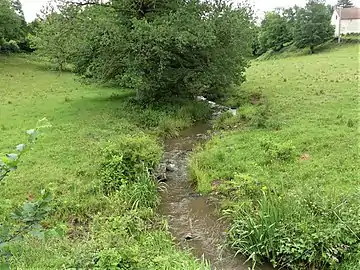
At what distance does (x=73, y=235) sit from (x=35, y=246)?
2.98 ft

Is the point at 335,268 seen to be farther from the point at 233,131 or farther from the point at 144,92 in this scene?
the point at 144,92

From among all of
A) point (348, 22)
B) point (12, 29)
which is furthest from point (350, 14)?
point (12, 29)

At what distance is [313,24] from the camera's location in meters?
47.4

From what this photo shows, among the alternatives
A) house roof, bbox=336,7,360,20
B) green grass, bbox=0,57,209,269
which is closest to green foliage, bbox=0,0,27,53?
green grass, bbox=0,57,209,269

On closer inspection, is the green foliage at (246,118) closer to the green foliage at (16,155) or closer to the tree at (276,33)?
the green foliage at (16,155)

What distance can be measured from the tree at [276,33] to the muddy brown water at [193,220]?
4981cm

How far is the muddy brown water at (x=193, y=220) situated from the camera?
6480mm

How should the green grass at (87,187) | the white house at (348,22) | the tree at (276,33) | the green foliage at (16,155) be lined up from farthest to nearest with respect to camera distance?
the tree at (276,33) < the white house at (348,22) < the green grass at (87,187) < the green foliage at (16,155)

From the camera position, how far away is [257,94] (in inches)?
790

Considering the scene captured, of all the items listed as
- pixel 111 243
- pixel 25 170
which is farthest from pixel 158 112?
pixel 111 243

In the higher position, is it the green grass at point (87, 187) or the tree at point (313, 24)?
the tree at point (313, 24)

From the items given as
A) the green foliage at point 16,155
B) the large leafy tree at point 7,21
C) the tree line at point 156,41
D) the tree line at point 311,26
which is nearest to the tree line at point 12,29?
the large leafy tree at point 7,21

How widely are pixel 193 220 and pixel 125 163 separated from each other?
249 cm

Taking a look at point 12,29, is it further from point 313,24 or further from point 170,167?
point 313,24
